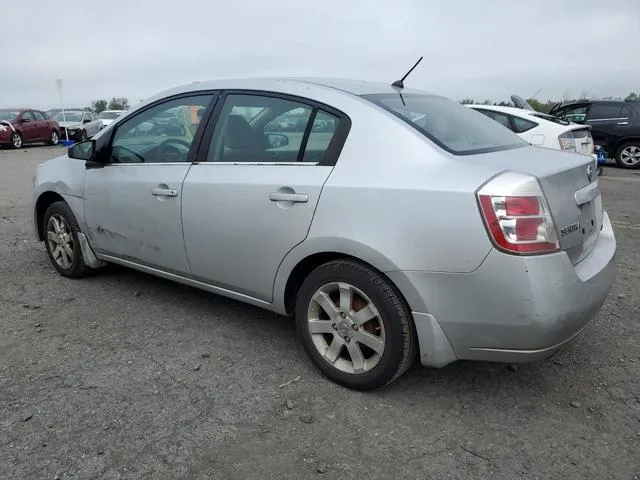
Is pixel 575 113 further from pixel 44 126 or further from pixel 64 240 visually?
pixel 44 126

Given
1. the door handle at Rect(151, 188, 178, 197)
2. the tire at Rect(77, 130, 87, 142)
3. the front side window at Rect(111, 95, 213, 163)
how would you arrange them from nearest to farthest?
the door handle at Rect(151, 188, 178, 197) → the front side window at Rect(111, 95, 213, 163) → the tire at Rect(77, 130, 87, 142)

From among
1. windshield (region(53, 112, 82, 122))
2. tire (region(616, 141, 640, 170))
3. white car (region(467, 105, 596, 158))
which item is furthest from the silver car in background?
windshield (region(53, 112, 82, 122))

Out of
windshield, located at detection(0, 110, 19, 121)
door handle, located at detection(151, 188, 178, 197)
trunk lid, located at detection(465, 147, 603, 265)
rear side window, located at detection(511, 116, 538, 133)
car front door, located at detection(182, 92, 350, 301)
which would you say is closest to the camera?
trunk lid, located at detection(465, 147, 603, 265)

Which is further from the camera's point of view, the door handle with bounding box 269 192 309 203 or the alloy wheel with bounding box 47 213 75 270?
the alloy wheel with bounding box 47 213 75 270

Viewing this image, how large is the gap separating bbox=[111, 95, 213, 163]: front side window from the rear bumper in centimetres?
175

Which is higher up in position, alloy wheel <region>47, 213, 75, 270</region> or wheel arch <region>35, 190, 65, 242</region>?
wheel arch <region>35, 190, 65, 242</region>

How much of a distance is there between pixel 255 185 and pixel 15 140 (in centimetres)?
2163

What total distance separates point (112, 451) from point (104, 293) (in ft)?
6.88

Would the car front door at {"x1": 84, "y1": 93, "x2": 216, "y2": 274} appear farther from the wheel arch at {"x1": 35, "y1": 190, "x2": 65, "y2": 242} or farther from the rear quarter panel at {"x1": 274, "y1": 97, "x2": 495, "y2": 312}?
the rear quarter panel at {"x1": 274, "y1": 97, "x2": 495, "y2": 312}

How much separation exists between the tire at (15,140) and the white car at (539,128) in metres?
18.6

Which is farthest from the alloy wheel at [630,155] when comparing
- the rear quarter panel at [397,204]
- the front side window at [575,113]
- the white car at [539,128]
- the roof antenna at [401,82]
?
the rear quarter panel at [397,204]

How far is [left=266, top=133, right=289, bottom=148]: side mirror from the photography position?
119 inches

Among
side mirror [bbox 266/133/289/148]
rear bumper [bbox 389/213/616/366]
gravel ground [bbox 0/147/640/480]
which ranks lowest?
gravel ground [bbox 0/147/640/480]

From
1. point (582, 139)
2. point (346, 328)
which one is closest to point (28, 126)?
point (582, 139)
